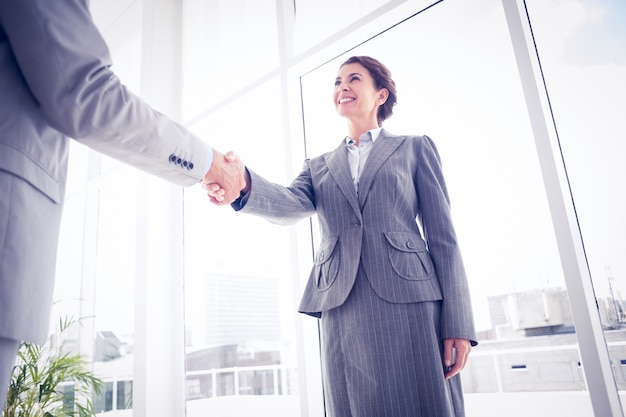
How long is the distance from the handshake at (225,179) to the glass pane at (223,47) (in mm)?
1574

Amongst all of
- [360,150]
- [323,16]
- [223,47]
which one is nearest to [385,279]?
[360,150]

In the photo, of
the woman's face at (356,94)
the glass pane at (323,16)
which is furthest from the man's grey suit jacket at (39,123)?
the glass pane at (323,16)

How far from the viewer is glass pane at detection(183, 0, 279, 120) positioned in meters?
2.97

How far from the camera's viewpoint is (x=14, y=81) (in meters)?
0.84

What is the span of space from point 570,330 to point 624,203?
48cm

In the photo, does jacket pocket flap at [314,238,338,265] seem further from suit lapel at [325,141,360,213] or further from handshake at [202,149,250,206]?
handshake at [202,149,250,206]

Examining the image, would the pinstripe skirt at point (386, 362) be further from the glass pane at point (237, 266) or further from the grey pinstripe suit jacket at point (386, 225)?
the glass pane at point (237, 266)

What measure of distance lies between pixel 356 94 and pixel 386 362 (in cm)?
99

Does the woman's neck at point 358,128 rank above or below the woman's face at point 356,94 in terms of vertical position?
below

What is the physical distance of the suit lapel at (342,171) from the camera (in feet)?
4.61

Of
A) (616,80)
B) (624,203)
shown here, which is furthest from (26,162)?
(616,80)

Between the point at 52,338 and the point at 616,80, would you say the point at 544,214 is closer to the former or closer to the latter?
the point at 616,80

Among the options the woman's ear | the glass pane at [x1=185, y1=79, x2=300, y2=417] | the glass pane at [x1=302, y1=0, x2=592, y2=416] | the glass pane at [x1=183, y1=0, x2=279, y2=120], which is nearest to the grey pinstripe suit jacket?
the woman's ear

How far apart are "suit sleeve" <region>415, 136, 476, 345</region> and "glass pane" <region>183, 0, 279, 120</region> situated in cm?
173
